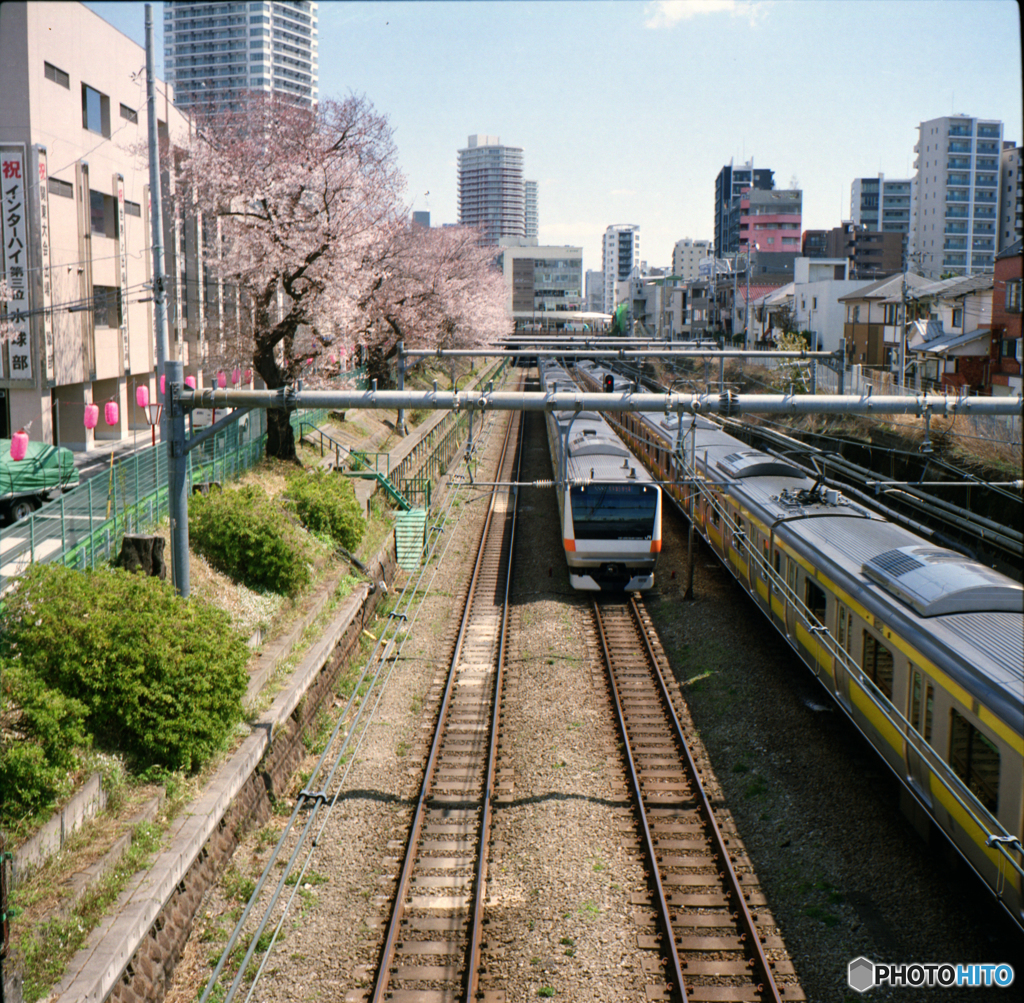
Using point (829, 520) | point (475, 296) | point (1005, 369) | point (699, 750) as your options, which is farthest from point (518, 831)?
point (475, 296)

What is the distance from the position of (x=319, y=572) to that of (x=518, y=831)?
8.05m

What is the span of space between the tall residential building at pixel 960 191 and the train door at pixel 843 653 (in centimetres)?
9285

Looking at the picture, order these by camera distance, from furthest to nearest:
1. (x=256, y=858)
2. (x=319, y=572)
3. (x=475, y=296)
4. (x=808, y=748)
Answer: (x=475, y=296), (x=319, y=572), (x=808, y=748), (x=256, y=858)

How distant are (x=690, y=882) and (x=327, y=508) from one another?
1147 cm

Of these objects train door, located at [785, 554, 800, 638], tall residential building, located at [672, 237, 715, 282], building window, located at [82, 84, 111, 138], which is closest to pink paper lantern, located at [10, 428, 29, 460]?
train door, located at [785, 554, 800, 638]

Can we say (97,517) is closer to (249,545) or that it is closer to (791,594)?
(249,545)

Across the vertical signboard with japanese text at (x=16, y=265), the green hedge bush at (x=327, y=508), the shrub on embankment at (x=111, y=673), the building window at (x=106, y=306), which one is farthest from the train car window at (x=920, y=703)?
the building window at (x=106, y=306)

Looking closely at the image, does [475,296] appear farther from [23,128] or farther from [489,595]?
[489,595]

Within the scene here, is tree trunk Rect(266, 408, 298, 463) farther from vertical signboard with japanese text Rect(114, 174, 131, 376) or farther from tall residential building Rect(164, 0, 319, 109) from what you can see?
tall residential building Rect(164, 0, 319, 109)

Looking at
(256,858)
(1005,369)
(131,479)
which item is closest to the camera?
(256,858)

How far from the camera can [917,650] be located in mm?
9211

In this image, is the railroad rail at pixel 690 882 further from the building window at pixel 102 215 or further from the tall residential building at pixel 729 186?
the tall residential building at pixel 729 186

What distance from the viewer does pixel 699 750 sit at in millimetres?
12648

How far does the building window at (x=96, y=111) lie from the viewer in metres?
28.2
